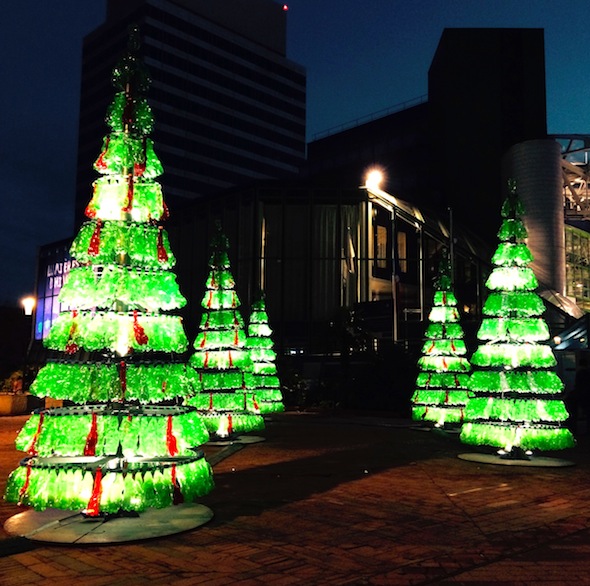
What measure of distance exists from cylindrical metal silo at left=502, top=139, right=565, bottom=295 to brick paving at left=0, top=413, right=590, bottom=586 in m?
29.7

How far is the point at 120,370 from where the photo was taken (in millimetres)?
7438

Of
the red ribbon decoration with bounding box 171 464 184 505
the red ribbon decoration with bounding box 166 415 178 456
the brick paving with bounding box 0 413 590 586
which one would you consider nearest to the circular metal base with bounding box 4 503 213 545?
the brick paving with bounding box 0 413 590 586

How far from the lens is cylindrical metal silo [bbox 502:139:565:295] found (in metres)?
40.0

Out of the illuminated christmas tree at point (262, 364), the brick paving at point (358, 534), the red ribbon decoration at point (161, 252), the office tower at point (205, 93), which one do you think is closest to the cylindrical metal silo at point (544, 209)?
the illuminated christmas tree at point (262, 364)

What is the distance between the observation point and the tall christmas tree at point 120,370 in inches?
276

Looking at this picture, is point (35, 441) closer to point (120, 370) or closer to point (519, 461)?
point (120, 370)

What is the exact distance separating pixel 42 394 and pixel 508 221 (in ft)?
34.2

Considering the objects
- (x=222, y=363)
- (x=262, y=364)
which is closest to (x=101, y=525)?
(x=222, y=363)

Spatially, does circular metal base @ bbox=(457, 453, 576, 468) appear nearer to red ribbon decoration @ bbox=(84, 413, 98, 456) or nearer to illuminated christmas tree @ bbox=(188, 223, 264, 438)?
illuminated christmas tree @ bbox=(188, 223, 264, 438)

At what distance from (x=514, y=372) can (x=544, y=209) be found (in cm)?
2972

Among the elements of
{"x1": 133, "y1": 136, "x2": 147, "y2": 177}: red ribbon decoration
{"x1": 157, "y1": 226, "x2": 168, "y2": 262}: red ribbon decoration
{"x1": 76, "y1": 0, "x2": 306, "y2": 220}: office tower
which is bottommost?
{"x1": 157, "y1": 226, "x2": 168, "y2": 262}: red ribbon decoration

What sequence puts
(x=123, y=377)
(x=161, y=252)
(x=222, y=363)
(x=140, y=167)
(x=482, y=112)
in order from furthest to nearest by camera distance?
(x=482, y=112) → (x=222, y=363) → (x=140, y=167) → (x=161, y=252) → (x=123, y=377)

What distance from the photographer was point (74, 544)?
6.33 m

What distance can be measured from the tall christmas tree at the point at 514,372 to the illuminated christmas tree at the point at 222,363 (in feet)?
18.4
